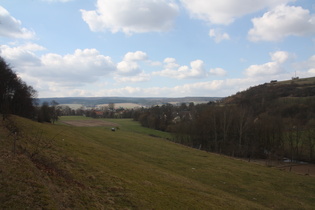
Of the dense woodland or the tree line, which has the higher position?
the tree line

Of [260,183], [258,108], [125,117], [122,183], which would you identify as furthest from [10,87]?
[125,117]

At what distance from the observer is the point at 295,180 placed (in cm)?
2744

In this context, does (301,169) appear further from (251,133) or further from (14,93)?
(14,93)

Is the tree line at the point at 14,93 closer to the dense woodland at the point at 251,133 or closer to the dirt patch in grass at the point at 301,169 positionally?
the dense woodland at the point at 251,133

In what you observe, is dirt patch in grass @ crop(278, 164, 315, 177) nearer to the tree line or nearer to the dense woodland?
the dense woodland

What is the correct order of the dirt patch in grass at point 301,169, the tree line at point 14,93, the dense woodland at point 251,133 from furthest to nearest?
1. the dense woodland at point 251,133
2. the tree line at point 14,93
3. the dirt patch in grass at point 301,169

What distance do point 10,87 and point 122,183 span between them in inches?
2034

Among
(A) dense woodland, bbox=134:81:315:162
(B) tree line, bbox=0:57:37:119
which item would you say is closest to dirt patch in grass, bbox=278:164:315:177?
(A) dense woodland, bbox=134:81:315:162

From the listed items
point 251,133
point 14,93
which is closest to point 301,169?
point 251,133

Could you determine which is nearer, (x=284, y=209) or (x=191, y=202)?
(x=191, y=202)

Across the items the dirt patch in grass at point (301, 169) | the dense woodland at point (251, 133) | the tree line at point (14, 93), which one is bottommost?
the dirt patch in grass at point (301, 169)

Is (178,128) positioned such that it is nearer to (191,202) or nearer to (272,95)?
(191,202)

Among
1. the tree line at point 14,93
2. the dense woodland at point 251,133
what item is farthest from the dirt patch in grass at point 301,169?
the tree line at point 14,93

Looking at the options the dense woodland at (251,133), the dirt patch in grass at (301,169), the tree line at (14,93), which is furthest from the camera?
the dense woodland at (251,133)
